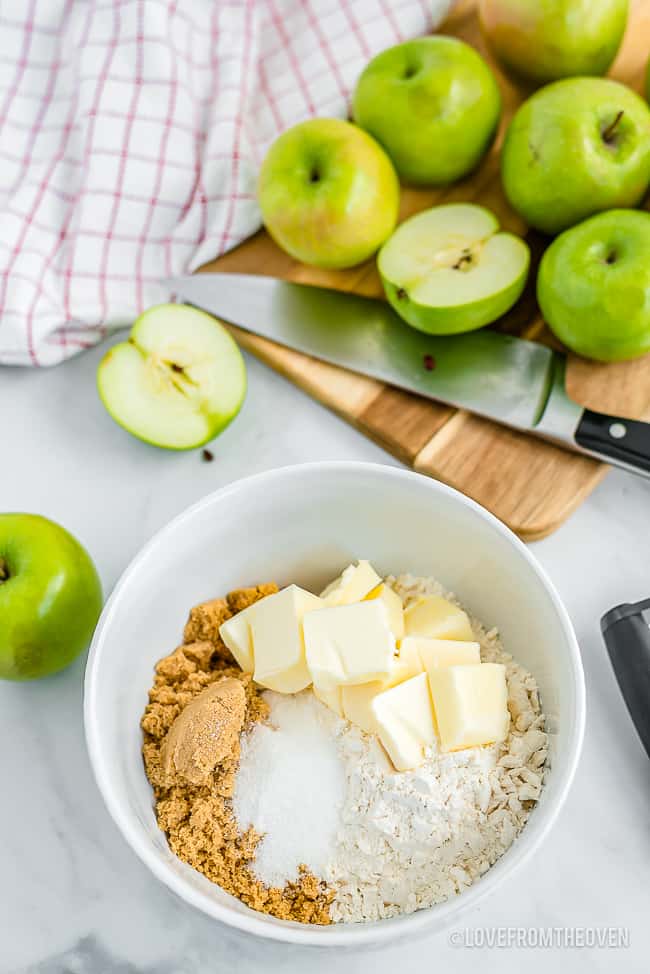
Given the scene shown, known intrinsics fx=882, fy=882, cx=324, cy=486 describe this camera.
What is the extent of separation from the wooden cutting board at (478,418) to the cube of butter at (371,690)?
245 millimetres

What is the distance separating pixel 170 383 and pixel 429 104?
17.3 inches

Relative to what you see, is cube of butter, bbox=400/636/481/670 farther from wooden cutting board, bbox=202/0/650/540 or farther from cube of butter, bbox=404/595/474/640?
wooden cutting board, bbox=202/0/650/540

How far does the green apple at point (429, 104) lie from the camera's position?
1.02m

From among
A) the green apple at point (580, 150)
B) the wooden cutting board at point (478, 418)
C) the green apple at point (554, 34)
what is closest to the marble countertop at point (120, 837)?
the wooden cutting board at point (478, 418)

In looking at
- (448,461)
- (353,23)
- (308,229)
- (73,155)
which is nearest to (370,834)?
(448,461)

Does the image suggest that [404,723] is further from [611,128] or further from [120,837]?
[611,128]

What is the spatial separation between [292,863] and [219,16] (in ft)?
3.47

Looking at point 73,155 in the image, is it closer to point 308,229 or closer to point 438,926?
point 308,229

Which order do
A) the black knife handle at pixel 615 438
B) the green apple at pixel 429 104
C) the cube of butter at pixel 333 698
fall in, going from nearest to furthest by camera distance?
1. the cube of butter at pixel 333 698
2. the black knife handle at pixel 615 438
3. the green apple at pixel 429 104

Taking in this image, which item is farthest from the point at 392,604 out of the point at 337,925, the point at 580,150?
the point at 580,150

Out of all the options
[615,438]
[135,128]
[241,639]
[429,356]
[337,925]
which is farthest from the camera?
[135,128]

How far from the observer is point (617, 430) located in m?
0.91

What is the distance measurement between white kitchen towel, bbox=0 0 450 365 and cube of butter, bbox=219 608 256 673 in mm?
466

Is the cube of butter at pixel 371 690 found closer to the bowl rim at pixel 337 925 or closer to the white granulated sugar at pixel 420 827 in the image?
the white granulated sugar at pixel 420 827
